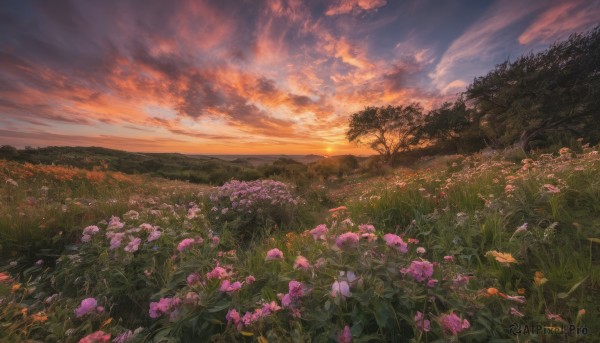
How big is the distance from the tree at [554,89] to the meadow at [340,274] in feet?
49.3

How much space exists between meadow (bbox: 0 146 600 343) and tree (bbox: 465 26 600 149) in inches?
592

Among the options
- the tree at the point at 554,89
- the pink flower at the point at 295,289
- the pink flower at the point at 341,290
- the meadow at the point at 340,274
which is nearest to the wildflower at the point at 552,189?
the meadow at the point at 340,274

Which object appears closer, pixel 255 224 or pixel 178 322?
pixel 178 322

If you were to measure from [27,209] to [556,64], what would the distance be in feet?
75.2

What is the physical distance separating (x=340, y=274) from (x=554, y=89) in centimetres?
1988

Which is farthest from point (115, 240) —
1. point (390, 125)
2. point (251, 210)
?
point (390, 125)

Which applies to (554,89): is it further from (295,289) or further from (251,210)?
(295,289)

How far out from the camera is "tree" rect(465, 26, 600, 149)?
1442 centimetres

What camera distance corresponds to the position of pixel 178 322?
1.54 metres

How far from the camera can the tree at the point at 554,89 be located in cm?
1442

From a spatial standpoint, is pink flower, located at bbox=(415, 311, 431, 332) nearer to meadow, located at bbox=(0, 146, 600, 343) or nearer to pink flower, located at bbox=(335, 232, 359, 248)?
meadow, located at bbox=(0, 146, 600, 343)

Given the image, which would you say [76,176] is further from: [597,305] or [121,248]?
[597,305]

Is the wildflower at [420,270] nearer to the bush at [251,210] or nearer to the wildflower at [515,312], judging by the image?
the wildflower at [515,312]

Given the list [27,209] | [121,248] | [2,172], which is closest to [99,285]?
[121,248]
